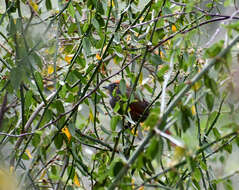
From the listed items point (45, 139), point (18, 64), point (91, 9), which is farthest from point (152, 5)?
point (45, 139)

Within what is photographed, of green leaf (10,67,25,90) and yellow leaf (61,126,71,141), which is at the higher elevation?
A: green leaf (10,67,25,90)

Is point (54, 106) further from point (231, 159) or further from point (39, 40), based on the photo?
point (231, 159)

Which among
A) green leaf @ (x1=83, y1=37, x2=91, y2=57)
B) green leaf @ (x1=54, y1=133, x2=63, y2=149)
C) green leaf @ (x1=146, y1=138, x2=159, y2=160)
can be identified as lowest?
green leaf @ (x1=54, y1=133, x2=63, y2=149)

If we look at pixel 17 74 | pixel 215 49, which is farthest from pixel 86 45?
pixel 215 49

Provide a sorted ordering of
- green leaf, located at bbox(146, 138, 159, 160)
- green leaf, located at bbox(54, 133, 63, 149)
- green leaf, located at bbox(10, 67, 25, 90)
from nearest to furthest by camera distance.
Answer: green leaf, located at bbox(146, 138, 159, 160)
green leaf, located at bbox(10, 67, 25, 90)
green leaf, located at bbox(54, 133, 63, 149)

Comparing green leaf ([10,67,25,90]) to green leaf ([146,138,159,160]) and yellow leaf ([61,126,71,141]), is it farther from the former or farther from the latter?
green leaf ([146,138,159,160])

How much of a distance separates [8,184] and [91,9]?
95 centimetres

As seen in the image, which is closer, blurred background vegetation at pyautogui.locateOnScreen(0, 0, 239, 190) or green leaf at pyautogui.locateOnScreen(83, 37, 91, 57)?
blurred background vegetation at pyautogui.locateOnScreen(0, 0, 239, 190)

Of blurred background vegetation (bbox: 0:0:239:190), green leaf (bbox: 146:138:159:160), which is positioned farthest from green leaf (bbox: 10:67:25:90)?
green leaf (bbox: 146:138:159:160)

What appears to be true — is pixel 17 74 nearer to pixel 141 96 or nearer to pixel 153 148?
pixel 141 96

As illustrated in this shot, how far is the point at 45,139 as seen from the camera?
3.31 ft

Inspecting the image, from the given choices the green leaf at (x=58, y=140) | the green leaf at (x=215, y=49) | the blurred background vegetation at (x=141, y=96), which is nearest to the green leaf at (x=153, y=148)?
the blurred background vegetation at (x=141, y=96)

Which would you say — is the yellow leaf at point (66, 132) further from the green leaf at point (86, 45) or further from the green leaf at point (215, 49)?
the green leaf at point (215, 49)

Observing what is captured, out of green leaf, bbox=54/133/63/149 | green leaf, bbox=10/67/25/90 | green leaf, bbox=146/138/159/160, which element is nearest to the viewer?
green leaf, bbox=146/138/159/160
